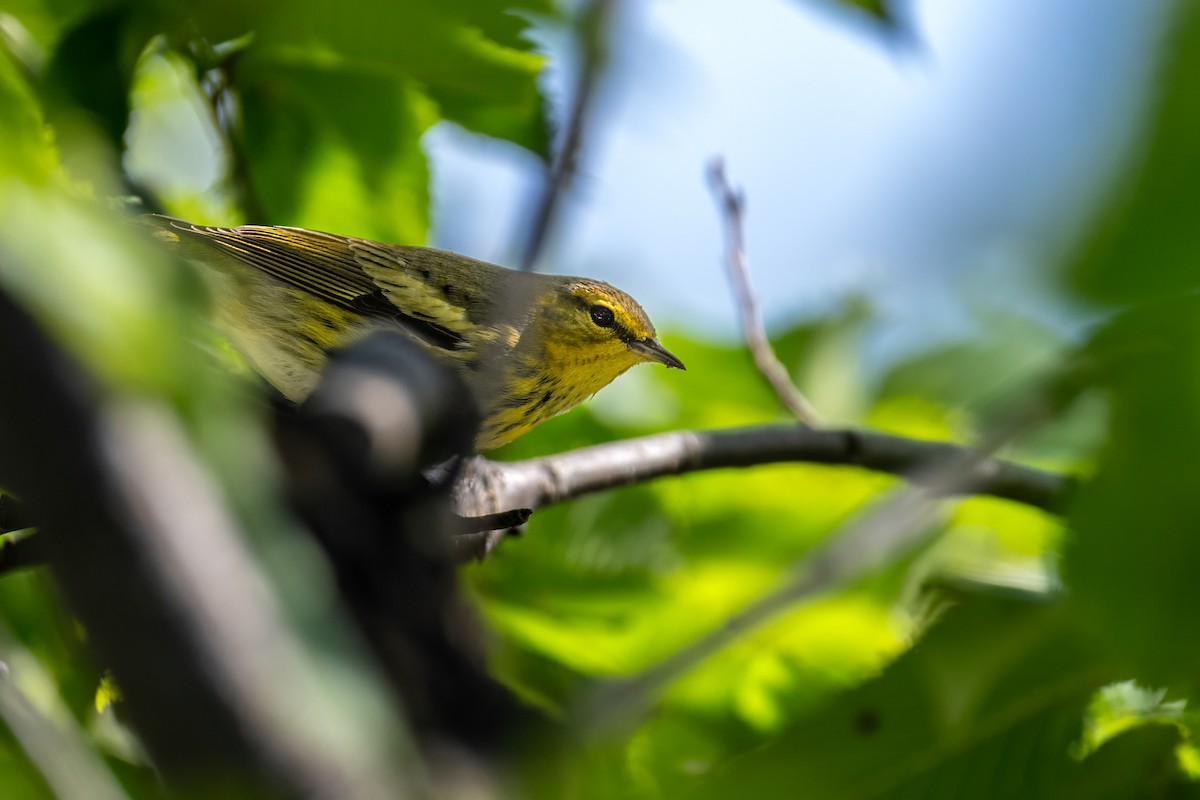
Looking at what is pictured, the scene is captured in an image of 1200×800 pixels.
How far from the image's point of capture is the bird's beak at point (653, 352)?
3607 millimetres

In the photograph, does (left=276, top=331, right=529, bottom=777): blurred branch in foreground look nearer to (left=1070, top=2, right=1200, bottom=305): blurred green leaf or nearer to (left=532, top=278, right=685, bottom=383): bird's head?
(left=1070, top=2, right=1200, bottom=305): blurred green leaf

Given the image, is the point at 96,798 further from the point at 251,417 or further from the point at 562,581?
the point at 562,581

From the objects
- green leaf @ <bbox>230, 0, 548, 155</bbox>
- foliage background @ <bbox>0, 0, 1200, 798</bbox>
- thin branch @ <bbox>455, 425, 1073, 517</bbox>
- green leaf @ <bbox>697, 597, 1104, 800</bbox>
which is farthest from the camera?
thin branch @ <bbox>455, 425, 1073, 517</bbox>

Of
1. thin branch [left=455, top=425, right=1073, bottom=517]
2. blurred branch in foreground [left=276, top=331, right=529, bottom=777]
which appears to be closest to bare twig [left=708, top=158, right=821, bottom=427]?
thin branch [left=455, top=425, right=1073, bottom=517]

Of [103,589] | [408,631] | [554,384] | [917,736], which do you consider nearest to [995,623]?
[917,736]

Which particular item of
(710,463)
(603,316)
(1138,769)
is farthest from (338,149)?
(1138,769)

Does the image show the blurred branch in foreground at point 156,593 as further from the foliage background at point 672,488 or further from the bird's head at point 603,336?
the bird's head at point 603,336

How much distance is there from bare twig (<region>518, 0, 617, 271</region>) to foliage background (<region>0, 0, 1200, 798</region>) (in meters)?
0.04

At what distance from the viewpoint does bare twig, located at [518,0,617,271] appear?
2.88 feet

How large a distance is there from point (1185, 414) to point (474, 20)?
71 centimetres

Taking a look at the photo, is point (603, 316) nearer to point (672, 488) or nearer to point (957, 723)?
point (672, 488)

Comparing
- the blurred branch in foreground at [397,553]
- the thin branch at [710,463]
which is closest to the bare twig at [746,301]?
the thin branch at [710,463]

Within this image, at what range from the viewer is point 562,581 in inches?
108

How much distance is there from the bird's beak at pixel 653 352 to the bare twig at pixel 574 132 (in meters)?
2.41
